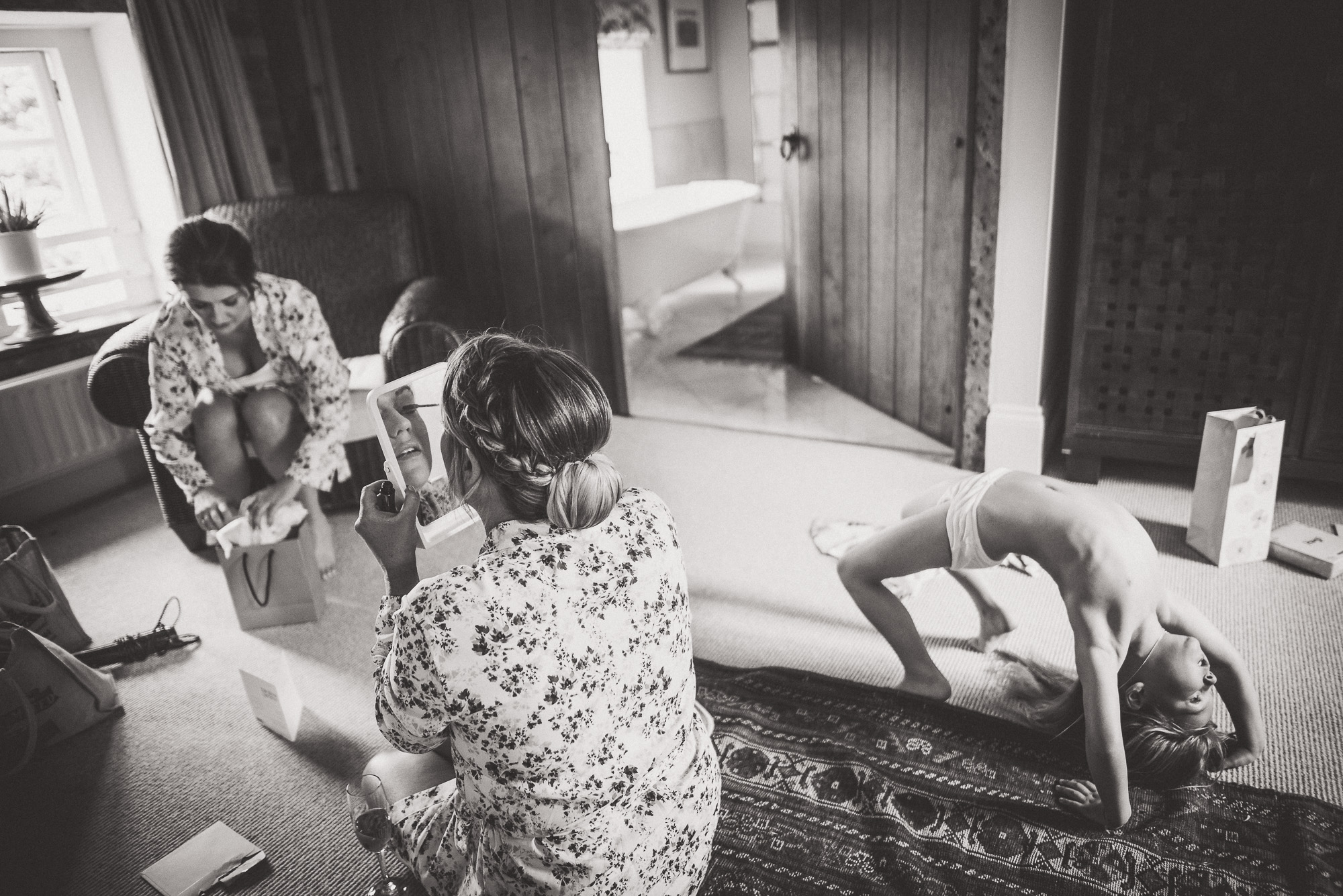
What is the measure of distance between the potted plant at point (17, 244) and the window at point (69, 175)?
28 centimetres

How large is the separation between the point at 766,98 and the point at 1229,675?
595 cm

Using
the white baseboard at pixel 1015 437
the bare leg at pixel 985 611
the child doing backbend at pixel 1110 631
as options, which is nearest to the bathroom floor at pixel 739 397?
the white baseboard at pixel 1015 437

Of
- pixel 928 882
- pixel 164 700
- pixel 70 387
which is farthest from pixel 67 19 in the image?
pixel 928 882

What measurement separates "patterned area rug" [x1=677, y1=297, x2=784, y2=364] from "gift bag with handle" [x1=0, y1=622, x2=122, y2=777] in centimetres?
298

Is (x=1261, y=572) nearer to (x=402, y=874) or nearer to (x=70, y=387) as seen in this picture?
(x=402, y=874)

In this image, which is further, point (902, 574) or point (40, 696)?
point (40, 696)

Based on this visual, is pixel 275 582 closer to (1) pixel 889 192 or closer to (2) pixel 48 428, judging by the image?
(2) pixel 48 428

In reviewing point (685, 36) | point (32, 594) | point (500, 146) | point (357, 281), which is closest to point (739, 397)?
point (500, 146)

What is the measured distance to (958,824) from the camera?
5.16ft

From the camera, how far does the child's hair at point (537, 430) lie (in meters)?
1.02

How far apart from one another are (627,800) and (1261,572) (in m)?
1.94

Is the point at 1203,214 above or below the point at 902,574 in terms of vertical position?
above

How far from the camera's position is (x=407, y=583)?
1.28m

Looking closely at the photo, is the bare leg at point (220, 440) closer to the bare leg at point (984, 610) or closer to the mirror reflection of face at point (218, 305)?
the mirror reflection of face at point (218, 305)
